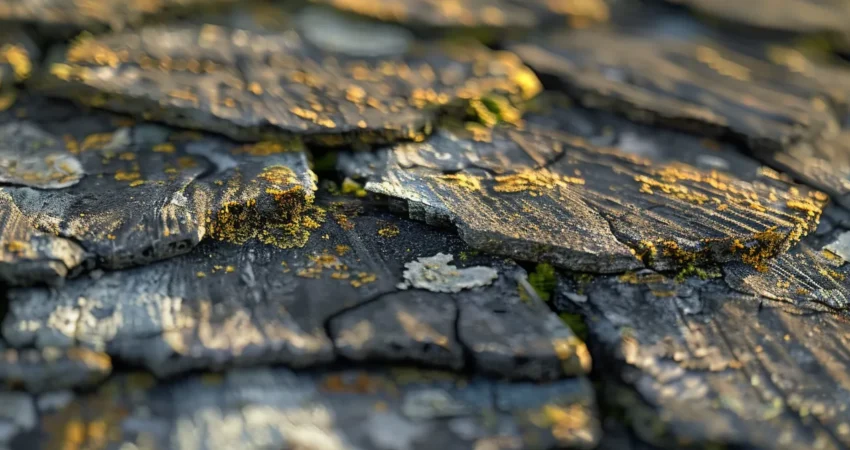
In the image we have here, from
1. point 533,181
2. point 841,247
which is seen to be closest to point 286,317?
point 533,181

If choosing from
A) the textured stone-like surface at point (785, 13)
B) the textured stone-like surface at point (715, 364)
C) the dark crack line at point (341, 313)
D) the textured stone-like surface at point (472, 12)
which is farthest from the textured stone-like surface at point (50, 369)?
the textured stone-like surface at point (785, 13)

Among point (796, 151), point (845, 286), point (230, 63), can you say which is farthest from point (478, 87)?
point (845, 286)

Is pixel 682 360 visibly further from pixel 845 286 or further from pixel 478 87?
pixel 478 87

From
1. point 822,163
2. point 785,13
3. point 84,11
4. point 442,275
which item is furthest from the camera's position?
point 785,13

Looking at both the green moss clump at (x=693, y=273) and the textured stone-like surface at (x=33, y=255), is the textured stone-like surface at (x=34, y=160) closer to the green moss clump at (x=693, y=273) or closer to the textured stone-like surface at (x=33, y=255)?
the textured stone-like surface at (x=33, y=255)

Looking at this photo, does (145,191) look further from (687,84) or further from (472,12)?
(687,84)
